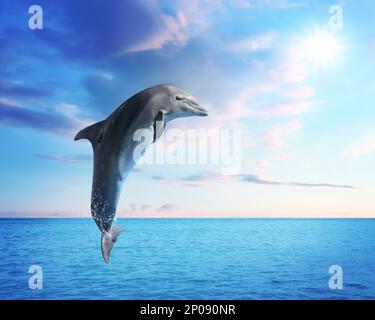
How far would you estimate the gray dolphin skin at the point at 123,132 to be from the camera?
8.27 m

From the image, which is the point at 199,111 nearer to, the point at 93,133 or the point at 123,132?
the point at 123,132

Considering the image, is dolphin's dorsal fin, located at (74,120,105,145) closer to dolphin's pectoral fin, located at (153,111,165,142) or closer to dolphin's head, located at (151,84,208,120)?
dolphin's pectoral fin, located at (153,111,165,142)

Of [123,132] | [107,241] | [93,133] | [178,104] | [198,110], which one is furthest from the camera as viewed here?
[107,241]

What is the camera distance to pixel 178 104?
867cm

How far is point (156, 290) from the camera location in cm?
3278

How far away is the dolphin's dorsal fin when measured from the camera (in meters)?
8.82

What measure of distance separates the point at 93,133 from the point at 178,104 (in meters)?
2.00

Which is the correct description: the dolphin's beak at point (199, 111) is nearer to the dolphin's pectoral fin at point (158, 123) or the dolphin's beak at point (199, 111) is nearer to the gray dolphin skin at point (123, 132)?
the gray dolphin skin at point (123, 132)

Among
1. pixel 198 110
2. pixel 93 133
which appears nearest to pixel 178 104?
pixel 198 110

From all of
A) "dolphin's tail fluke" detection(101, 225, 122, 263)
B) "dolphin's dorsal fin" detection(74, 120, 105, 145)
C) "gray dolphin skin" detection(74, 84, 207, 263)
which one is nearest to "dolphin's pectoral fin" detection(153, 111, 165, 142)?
"gray dolphin skin" detection(74, 84, 207, 263)

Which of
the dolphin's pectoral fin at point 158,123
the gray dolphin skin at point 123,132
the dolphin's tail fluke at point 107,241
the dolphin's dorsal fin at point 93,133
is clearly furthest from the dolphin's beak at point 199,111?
the dolphin's tail fluke at point 107,241
